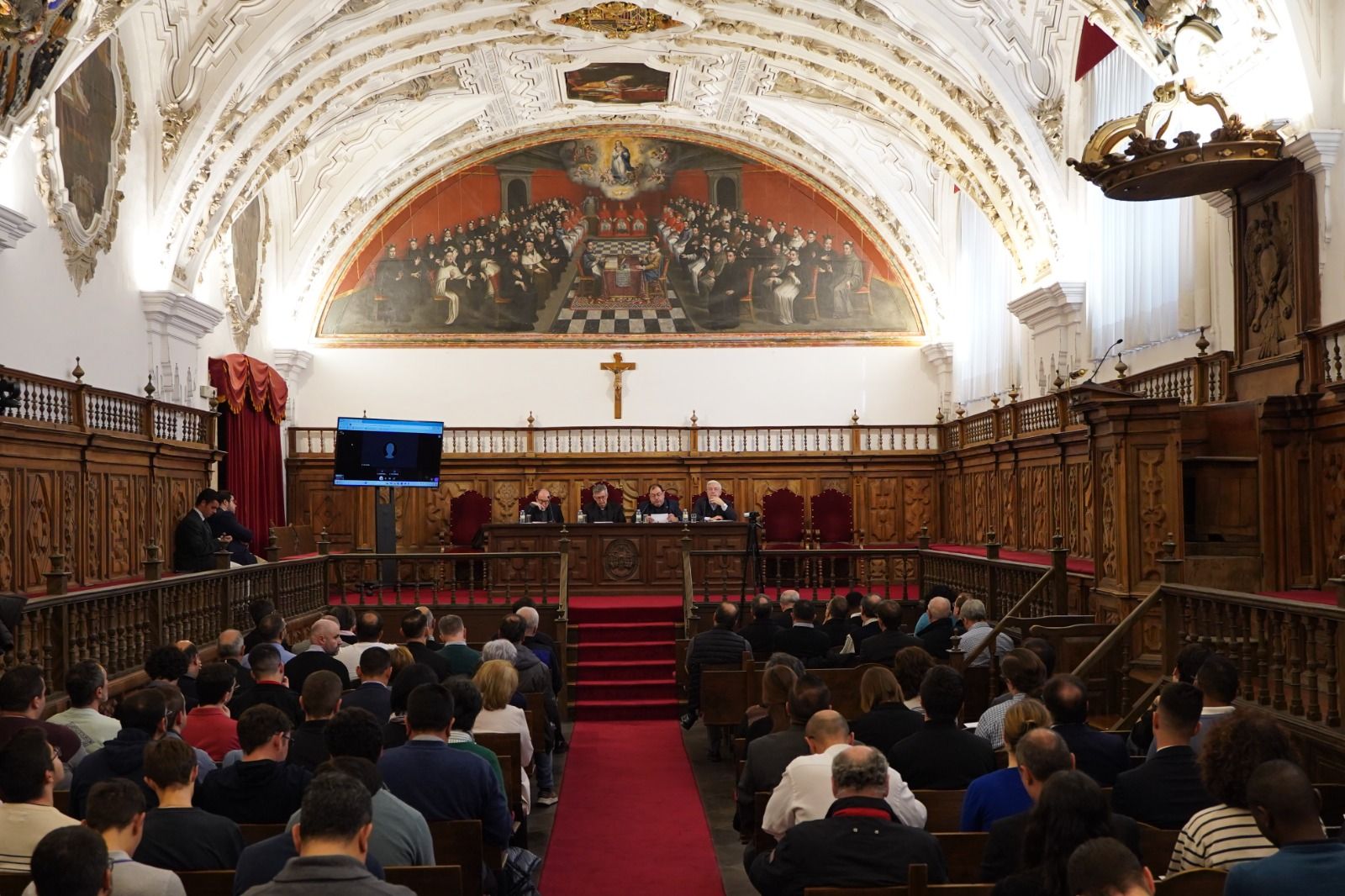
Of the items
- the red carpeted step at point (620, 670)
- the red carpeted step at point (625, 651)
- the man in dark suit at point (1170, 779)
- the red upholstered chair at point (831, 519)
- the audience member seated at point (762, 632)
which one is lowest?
the red carpeted step at point (620, 670)

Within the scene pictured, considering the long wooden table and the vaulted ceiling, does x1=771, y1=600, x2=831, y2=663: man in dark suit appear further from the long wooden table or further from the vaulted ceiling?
the long wooden table

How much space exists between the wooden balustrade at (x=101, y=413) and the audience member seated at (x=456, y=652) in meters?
4.66

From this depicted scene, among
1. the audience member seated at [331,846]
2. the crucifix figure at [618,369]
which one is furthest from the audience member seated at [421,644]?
the crucifix figure at [618,369]

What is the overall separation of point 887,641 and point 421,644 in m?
3.10

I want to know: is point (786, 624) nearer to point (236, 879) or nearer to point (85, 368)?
point (236, 879)

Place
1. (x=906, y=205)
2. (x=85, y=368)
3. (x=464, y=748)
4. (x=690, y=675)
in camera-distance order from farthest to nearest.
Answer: (x=906, y=205)
(x=85, y=368)
(x=690, y=675)
(x=464, y=748)

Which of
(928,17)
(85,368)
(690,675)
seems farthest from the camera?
(928,17)

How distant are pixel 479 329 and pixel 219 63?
707cm

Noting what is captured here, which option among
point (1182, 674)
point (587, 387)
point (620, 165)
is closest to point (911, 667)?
point (1182, 674)

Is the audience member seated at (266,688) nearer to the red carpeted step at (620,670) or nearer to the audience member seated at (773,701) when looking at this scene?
the audience member seated at (773,701)

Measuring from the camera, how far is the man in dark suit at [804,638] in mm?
9734

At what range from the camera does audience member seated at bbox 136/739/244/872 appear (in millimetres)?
3906

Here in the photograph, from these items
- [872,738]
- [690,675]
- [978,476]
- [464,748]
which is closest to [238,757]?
[464,748]

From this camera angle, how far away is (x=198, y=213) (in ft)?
54.0
